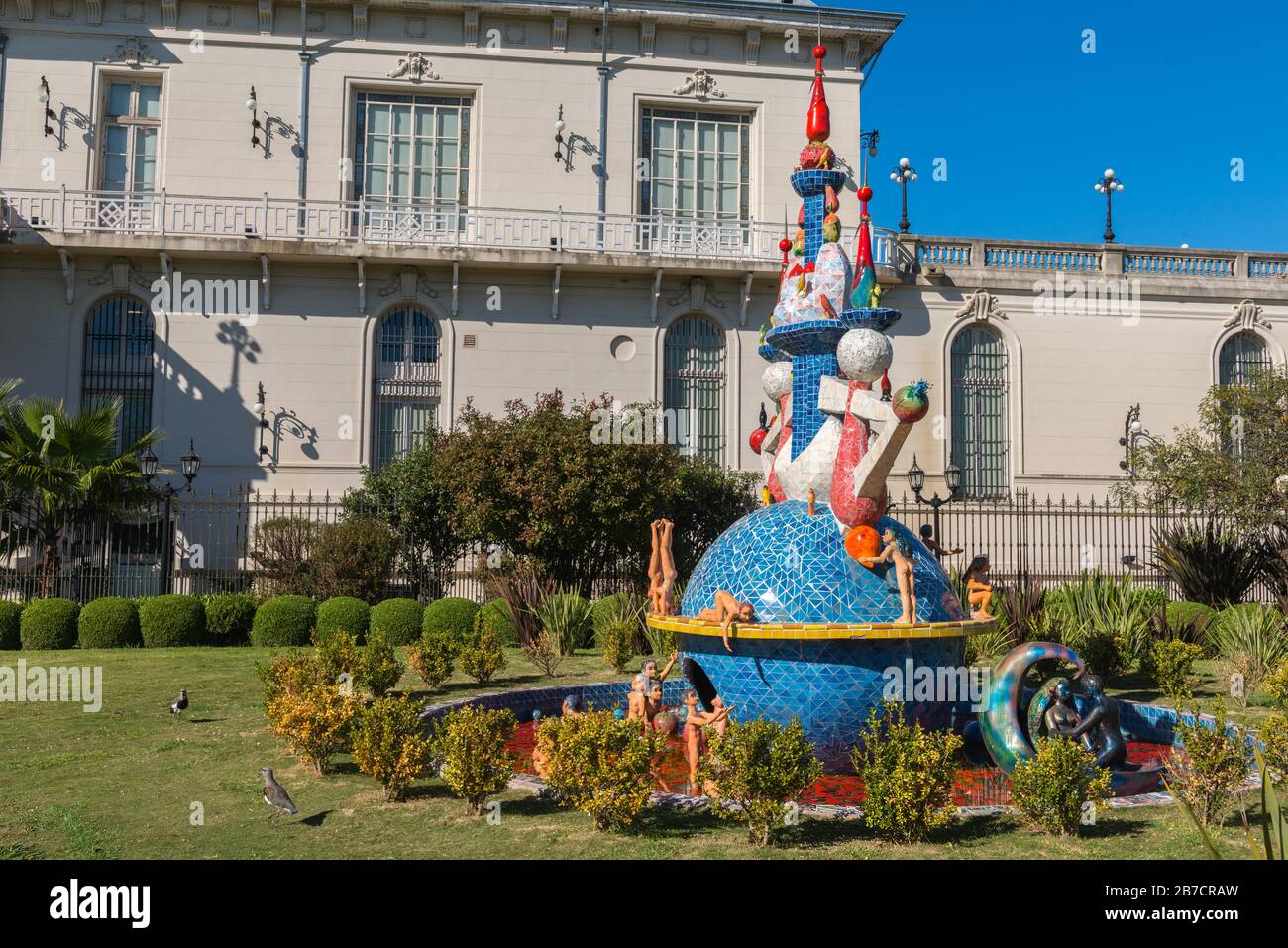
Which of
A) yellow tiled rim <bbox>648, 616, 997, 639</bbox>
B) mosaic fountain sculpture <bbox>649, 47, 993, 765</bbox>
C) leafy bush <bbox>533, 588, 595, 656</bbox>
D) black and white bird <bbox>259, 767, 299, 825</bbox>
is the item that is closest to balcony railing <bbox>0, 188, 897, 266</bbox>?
leafy bush <bbox>533, 588, 595, 656</bbox>

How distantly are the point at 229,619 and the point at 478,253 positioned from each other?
11.6 metres

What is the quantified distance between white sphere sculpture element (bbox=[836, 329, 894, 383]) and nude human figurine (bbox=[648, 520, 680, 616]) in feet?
7.94

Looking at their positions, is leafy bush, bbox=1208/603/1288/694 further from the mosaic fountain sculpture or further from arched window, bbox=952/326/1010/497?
arched window, bbox=952/326/1010/497

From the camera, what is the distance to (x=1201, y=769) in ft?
22.6

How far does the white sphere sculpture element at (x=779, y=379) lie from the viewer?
9750 mm

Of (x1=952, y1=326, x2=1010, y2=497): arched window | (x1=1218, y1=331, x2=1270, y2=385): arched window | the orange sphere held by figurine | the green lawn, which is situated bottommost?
the green lawn

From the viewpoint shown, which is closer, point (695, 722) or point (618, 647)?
point (695, 722)

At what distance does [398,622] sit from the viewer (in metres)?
17.6

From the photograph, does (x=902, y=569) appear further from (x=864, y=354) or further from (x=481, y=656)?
(x=481, y=656)

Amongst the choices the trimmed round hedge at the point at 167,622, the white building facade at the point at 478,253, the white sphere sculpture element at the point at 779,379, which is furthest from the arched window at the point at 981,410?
the white sphere sculpture element at the point at 779,379

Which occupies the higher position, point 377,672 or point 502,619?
point 377,672

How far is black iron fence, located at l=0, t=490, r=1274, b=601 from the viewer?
21672 millimetres

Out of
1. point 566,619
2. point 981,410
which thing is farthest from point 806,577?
point 981,410

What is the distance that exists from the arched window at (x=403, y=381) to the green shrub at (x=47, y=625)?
998 cm
